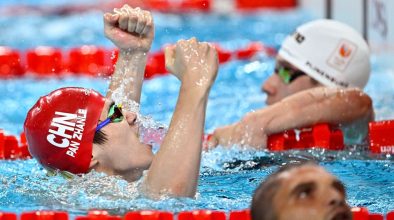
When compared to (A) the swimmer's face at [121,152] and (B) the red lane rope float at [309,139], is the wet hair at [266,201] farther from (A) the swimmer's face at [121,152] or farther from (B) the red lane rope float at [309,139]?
(B) the red lane rope float at [309,139]

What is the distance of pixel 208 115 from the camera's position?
5.50m

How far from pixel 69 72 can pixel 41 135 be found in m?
3.53

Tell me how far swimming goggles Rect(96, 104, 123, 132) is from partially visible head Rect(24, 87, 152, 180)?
1 cm

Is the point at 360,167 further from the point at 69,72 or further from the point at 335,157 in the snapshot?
the point at 69,72

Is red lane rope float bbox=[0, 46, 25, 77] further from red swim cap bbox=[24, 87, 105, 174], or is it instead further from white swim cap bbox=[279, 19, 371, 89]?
red swim cap bbox=[24, 87, 105, 174]

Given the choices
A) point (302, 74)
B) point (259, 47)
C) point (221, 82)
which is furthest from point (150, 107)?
point (259, 47)

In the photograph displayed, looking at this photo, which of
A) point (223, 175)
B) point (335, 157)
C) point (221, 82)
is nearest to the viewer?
point (223, 175)

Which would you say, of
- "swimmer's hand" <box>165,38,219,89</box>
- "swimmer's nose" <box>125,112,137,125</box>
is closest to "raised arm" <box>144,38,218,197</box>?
"swimmer's hand" <box>165,38,219,89</box>

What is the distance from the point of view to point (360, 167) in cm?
371

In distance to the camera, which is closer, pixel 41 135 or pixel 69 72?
pixel 41 135

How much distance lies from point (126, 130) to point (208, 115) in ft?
8.30

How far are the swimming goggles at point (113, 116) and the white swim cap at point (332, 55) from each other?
1.76m

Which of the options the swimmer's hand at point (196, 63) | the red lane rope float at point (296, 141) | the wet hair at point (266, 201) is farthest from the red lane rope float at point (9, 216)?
the red lane rope float at point (296, 141)

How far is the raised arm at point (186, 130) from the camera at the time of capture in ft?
9.09
